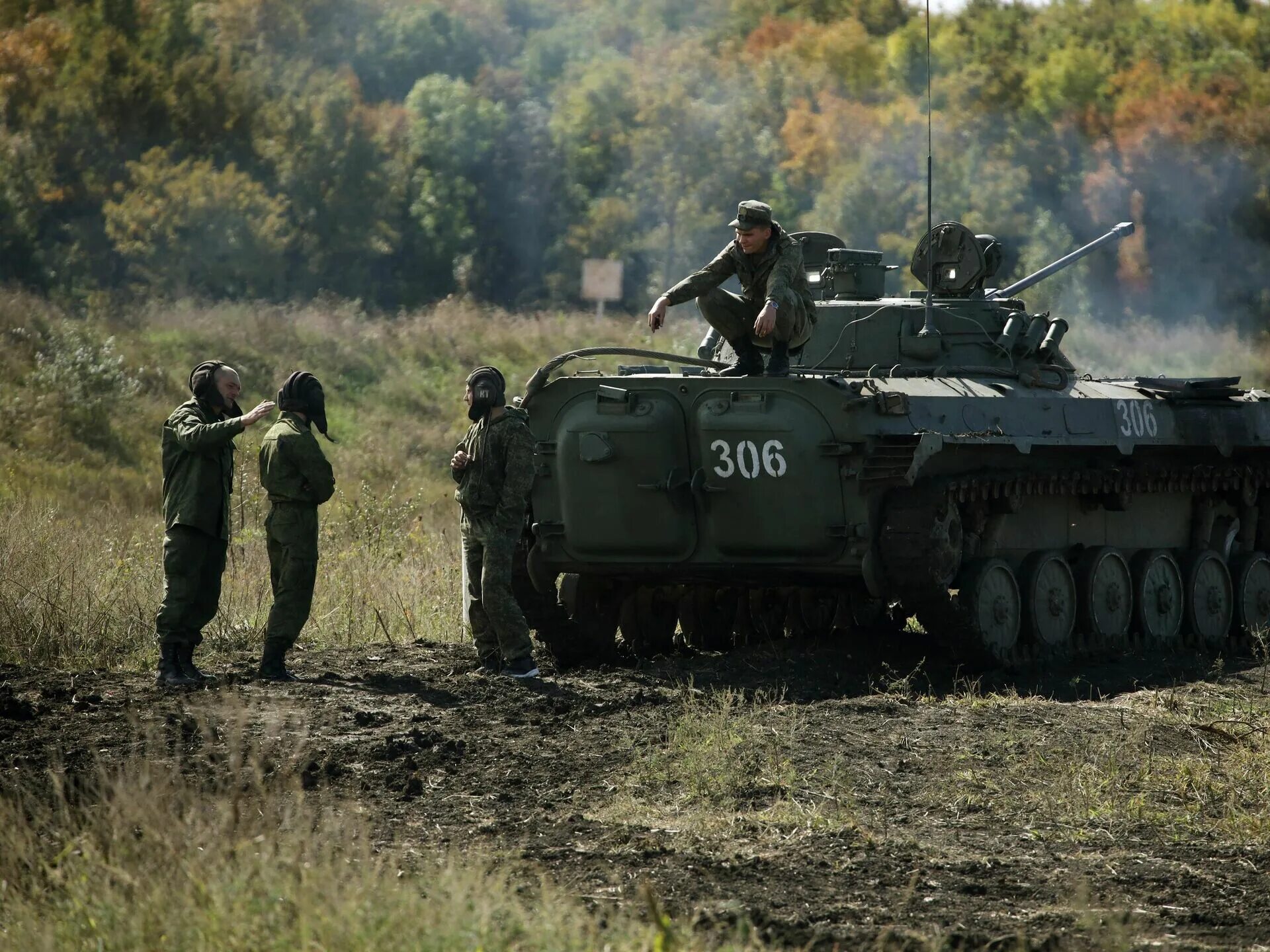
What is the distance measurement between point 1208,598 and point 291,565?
7.29m

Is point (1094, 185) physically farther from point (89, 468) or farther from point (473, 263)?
point (89, 468)

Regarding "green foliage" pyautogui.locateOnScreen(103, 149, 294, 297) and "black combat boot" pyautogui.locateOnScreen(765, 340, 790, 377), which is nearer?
"black combat boot" pyautogui.locateOnScreen(765, 340, 790, 377)

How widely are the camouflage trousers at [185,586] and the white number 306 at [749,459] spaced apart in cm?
286

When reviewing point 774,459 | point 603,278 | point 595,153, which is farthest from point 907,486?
point 595,153

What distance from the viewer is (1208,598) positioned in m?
14.8

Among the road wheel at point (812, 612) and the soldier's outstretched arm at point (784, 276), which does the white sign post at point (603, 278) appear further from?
the soldier's outstretched arm at point (784, 276)

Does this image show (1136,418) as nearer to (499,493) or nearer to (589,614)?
(589,614)

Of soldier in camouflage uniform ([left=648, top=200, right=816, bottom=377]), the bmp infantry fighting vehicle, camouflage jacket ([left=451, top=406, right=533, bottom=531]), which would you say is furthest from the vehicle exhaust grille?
camouflage jacket ([left=451, top=406, right=533, bottom=531])

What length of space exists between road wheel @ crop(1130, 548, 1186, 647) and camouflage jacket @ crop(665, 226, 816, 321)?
142 inches

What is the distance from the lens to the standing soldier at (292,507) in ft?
35.2

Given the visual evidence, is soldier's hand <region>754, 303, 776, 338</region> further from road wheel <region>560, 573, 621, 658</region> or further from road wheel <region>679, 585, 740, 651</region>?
road wheel <region>679, 585, 740, 651</region>

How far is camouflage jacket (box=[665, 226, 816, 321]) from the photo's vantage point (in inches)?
463

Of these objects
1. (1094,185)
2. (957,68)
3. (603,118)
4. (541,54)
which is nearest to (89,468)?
(1094,185)

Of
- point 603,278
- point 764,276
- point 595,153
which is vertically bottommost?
point 764,276
